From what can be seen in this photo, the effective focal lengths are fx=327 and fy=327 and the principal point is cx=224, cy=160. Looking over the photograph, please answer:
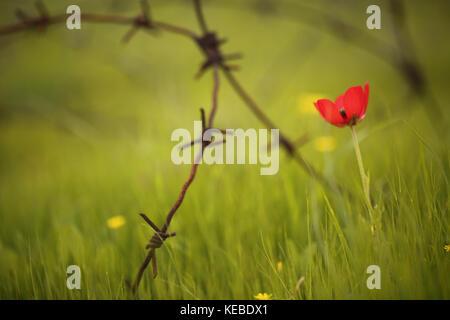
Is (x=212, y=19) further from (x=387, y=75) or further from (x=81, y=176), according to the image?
(x=81, y=176)

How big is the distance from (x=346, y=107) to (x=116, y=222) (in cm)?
66

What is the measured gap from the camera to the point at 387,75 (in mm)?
2453

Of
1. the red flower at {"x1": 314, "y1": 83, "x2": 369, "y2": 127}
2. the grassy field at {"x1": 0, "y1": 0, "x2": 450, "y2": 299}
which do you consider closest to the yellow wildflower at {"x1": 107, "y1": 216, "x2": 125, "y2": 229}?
the grassy field at {"x1": 0, "y1": 0, "x2": 450, "y2": 299}

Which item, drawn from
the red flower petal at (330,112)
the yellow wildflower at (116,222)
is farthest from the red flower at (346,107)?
the yellow wildflower at (116,222)

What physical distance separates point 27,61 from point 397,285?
10.1 feet

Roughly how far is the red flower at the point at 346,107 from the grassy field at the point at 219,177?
8 centimetres

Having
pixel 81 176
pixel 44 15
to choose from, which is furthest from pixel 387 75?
pixel 44 15

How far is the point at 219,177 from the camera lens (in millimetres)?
1051

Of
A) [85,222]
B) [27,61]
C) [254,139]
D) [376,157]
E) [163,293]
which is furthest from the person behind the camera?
[27,61]

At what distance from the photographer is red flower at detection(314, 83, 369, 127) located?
0.51m

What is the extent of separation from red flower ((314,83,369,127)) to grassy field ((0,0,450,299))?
3.2 inches

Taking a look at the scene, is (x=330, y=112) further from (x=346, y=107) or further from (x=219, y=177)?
(x=219, y=177)

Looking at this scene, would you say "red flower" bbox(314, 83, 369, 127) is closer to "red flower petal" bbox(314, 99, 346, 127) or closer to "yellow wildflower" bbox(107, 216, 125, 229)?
"red flower petal" bbox(314, 99, 346, 127)

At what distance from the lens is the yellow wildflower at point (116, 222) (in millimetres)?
880
